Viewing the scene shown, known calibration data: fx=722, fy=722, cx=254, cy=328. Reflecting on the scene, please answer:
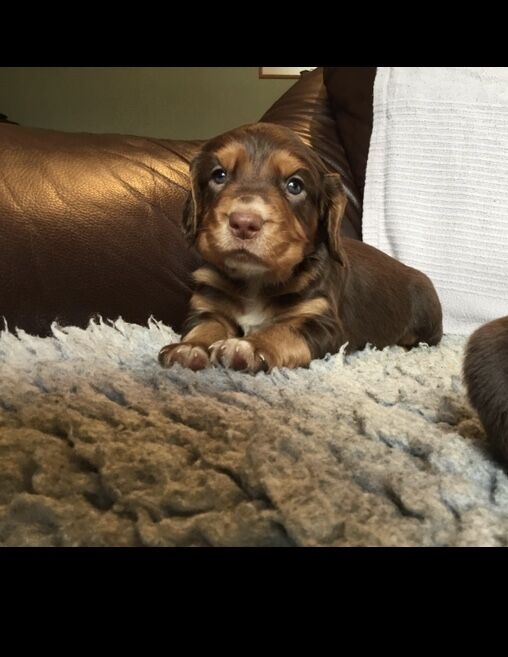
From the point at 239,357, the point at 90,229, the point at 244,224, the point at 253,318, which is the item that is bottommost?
the point at 253,318

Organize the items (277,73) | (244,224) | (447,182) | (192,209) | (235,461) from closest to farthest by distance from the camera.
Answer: (235,461) → (244,224) → (192,209) → (447,182) → (277,73)

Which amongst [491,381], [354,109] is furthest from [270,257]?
[354,109]

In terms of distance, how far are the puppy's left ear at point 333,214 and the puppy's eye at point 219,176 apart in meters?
0.36

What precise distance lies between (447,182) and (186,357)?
1670 mm

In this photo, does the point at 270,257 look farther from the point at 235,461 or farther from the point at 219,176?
the point at 235,461

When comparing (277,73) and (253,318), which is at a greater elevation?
(277,73)

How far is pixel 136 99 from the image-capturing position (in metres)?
6.21

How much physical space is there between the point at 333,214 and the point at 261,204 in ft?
1.29

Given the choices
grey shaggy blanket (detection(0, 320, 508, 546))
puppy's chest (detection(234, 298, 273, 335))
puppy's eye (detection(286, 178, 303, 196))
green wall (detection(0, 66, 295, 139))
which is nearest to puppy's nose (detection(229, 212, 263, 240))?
puppy's eye (detection(286, 178, 303, 196))

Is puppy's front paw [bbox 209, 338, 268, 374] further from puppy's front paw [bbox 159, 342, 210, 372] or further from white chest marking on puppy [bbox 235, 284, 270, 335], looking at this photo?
white chest marking on puppy [bbox 235, 284, 270, 335]

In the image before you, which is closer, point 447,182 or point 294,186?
point 294,186

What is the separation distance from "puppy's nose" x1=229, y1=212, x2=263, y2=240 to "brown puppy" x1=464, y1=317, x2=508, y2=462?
3.25 ft

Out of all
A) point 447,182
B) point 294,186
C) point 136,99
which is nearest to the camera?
point 294,186
